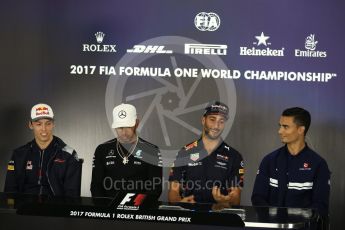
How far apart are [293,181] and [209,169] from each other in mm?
619

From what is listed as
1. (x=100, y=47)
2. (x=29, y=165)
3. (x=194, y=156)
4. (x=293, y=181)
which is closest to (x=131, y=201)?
(x=194, y=156)

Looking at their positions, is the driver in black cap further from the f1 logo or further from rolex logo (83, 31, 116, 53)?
rolex logo (83, 31, 116, 53)

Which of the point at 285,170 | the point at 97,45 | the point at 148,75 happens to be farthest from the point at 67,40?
the point at 285,170

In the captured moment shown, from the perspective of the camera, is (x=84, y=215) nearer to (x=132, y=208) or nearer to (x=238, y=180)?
(x=132, y=208)

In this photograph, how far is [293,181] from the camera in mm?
4809

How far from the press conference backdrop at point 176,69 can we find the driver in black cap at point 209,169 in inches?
28.7

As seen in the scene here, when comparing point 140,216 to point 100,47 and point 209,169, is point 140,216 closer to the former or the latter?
point 209,169

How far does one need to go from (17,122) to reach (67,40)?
0.84 metres

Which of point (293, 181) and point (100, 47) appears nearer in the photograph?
point (293, 181)

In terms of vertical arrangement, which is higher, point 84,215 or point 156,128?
point 156,128

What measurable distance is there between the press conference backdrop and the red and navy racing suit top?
84 cm

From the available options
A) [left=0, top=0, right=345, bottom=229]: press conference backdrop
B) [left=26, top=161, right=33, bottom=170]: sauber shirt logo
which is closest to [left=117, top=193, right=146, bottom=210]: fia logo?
[left=26, top=161, right=33, bottom=170]: sauber shirt logo

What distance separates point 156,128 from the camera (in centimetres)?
585

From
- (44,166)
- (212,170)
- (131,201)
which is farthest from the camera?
(44,166)
